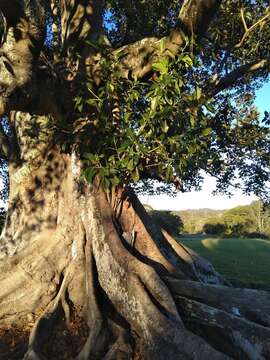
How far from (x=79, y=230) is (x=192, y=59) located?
325 centimetres

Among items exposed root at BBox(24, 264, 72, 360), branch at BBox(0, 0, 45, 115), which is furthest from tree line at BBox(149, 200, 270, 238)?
branch at BBox(0, 0, 45, 115)

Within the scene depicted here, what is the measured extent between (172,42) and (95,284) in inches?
152

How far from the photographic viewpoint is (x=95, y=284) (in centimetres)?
691

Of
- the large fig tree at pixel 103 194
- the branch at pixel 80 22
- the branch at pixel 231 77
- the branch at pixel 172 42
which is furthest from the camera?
the branch at pixel 231 77

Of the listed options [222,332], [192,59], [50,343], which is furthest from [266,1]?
[50,343]

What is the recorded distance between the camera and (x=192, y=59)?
243 inches

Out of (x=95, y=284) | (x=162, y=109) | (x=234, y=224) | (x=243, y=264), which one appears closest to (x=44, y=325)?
(x=95, y=284)

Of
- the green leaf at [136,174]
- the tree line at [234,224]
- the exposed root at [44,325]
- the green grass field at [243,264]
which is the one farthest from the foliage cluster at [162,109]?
the tree line at [234,224]

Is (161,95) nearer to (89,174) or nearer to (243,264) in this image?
(89,174)

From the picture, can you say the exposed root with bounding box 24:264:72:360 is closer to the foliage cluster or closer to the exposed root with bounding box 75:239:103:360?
the exposed root with bounding box 75:239:103:360

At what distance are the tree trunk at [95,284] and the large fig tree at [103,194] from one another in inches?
0.8

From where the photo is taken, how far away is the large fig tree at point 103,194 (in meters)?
5.59

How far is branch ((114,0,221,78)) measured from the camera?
6.87 metres

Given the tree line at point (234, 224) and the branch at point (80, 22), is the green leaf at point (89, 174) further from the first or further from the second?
the tree line at point (234, 224)
